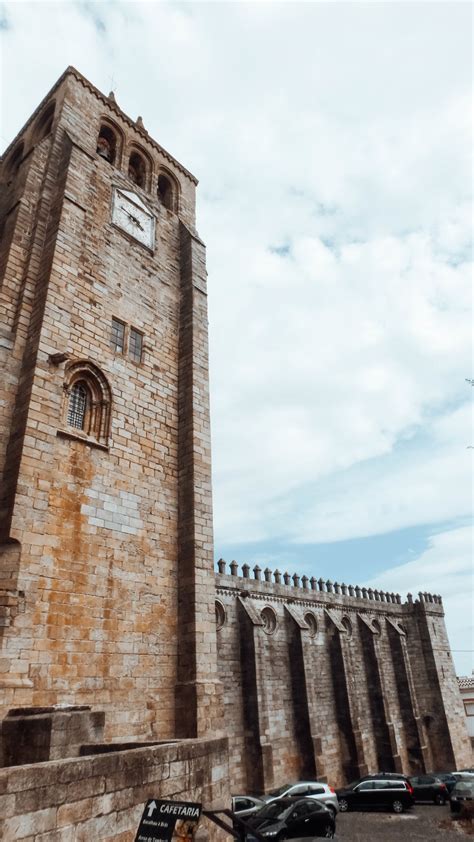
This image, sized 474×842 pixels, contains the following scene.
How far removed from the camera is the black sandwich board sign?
3699 millimetres

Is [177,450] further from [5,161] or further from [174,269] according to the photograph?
[5,161]

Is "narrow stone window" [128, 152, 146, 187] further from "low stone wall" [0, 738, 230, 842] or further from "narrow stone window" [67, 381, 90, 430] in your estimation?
"low stone wall" [0, 738, 230, 842]

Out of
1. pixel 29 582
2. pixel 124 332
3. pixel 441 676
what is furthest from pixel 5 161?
pixel 441 676

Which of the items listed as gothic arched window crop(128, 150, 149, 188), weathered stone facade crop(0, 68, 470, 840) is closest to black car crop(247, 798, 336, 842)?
weathered stone facade crop(0, 68, 470, 840)

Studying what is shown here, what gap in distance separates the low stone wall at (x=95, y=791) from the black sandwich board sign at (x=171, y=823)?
1.15 metres

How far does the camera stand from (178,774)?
6027 millimetres

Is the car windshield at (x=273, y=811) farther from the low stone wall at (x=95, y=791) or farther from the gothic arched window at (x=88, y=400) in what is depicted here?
the gothic arched window at (x=88, y=400)

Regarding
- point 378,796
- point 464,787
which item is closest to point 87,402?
point 378,796

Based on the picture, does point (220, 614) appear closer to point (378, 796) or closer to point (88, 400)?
point (378, 796)

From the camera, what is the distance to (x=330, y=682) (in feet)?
86.1

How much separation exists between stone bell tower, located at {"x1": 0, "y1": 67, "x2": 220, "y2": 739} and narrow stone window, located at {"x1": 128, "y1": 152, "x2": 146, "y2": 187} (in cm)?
167

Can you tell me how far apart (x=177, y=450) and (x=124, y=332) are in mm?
3193

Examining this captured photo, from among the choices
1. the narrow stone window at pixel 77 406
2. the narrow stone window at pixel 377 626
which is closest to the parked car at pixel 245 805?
the narrow stone window at pixel 77 406

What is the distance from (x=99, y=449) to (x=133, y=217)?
24.4ft
